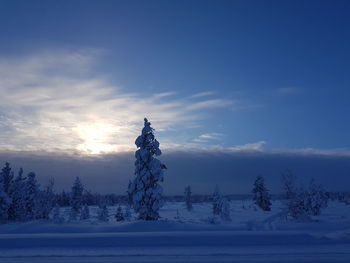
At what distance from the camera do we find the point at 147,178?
88.5 ft

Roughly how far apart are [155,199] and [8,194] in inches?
954

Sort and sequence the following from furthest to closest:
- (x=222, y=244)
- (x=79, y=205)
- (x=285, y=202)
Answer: (x=79, y=205) → (x=285, y=202) → (x=222, y=244)

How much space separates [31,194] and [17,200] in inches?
105

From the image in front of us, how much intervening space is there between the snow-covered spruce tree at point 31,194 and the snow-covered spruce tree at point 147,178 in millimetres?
23279

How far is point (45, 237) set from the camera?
13.6 metres

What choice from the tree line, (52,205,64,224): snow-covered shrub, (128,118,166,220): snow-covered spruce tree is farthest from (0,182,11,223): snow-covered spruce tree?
(128,118,166,220): snow-covered spruce tree

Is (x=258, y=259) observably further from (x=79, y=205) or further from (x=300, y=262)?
(x=79, y=205)

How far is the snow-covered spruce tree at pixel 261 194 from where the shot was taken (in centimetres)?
6662

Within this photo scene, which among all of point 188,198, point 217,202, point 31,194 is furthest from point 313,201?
point 31,194

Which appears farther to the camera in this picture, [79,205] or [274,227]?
[79,205]

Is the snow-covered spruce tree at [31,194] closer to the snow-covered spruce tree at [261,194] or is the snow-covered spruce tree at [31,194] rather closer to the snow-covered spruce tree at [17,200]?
the snow-covered spruce tree at [17,200]

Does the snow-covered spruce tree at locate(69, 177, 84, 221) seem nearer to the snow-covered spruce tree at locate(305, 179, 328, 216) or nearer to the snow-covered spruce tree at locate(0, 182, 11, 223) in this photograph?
the snow-covered spruce tree at locate(0, 182, 11, 223)

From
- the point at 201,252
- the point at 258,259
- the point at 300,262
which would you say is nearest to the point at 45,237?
the point at 201,252

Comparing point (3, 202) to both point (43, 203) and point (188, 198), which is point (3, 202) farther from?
point (188, 198)
